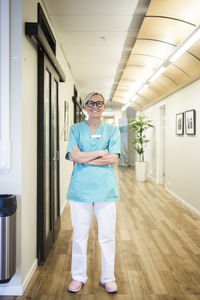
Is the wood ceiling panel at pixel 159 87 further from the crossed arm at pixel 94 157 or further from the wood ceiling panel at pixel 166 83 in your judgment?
the crossed arm at pixel 94 157

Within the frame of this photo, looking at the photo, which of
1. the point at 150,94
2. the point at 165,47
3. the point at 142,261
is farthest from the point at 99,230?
the point at 150,94

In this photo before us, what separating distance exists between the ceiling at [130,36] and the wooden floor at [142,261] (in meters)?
2.48

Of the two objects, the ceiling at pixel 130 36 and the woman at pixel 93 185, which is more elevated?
the ceiling at pixel 130 36

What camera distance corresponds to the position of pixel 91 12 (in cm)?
345

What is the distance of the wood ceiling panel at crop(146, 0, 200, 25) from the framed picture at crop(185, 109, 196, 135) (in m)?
1.90

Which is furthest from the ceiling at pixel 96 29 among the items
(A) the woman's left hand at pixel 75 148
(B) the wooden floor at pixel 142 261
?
(B) the wooden floor at pixel 142 261

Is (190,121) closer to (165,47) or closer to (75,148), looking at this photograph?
(165,47)

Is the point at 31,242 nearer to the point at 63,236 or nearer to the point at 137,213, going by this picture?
the point at 63,236

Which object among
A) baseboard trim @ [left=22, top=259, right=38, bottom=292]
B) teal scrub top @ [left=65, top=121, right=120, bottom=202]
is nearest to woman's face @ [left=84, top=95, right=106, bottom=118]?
teal scrub top @ [left=65, top=121, right=120, bottom=202]

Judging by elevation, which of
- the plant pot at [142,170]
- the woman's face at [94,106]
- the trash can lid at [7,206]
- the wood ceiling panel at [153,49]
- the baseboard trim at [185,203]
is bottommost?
the baseboard trim at [185,203]

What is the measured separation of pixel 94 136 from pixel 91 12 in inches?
81.2

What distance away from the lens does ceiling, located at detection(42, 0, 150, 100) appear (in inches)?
129

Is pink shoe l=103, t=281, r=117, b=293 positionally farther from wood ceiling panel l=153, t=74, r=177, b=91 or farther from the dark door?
wood ceiling panel l=153, t=74, r=177, b=91

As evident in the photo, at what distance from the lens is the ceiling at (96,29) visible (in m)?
3.28
